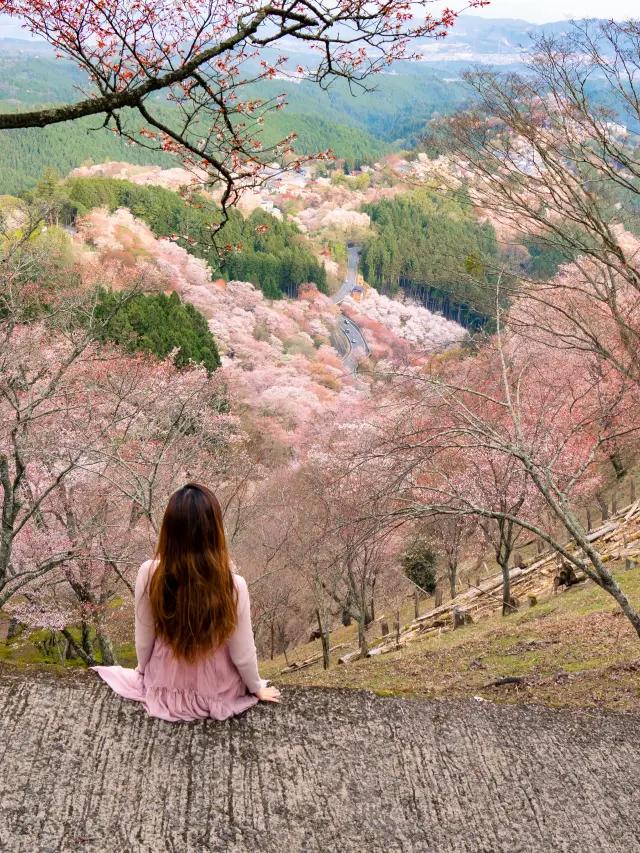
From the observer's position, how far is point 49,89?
122438 millimetres

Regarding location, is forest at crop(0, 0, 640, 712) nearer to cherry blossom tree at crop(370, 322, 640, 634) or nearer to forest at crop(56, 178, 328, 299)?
cherry blossom tree at crop(370, 322, 640, 634)

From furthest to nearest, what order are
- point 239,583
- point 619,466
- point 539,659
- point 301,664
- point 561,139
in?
1. point 619,466
2. point 301,664
3. point 539,659
4. point 561,139
5. point 239,583

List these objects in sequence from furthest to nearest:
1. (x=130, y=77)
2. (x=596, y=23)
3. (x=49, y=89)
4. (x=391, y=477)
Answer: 1. (x=49, y=89)
2. (x=596, y=23)
3. (x=391, y=477)
4. (x=130, y=77)

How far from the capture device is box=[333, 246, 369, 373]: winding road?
4453cm

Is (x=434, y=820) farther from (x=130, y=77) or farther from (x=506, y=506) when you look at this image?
(x=506, y=506)

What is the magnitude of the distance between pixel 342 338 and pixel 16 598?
3691cm

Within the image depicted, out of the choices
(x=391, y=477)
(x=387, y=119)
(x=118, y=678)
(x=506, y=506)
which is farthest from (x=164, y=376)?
(x=387, y=119)

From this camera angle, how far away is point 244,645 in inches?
95.6

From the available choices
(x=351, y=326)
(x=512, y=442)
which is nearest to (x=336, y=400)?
Result: (x=351, y=326)

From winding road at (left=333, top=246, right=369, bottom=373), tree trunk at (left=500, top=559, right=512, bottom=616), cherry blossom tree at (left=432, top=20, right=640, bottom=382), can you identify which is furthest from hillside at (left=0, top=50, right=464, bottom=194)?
winding road at (left=333, top=246, right=369, bottom=373)

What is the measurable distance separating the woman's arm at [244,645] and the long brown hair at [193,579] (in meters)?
0.03

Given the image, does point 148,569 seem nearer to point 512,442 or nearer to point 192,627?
point 192,627

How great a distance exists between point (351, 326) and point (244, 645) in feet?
160

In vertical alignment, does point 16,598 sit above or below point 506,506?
below
